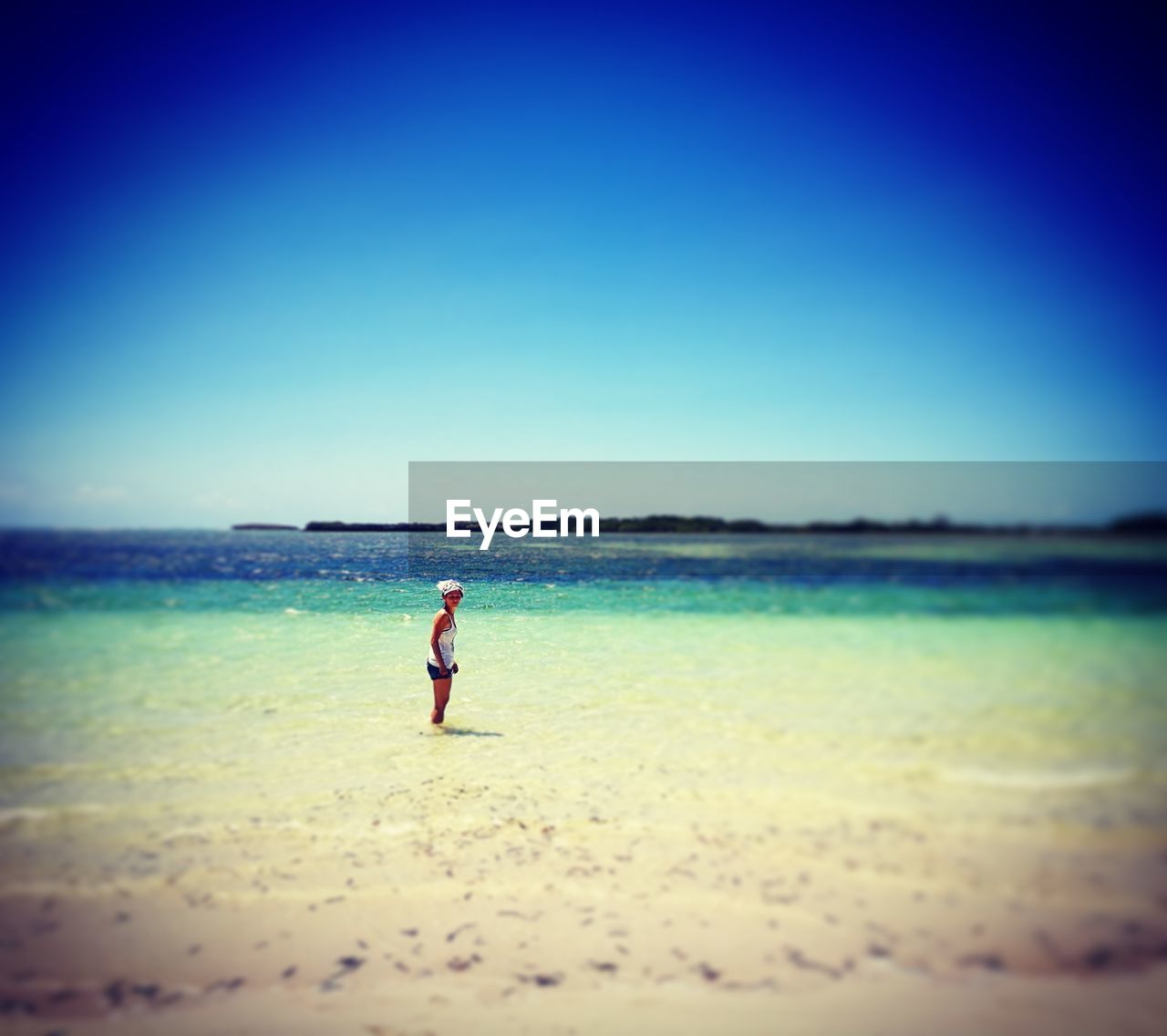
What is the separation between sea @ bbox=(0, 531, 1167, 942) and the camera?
6516 mm

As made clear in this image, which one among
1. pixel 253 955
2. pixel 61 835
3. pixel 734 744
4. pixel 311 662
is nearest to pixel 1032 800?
pixel 734 744

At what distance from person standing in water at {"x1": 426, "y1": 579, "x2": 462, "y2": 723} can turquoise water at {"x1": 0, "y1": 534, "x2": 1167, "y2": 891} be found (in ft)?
2.05

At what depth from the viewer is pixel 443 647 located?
8.45 meters

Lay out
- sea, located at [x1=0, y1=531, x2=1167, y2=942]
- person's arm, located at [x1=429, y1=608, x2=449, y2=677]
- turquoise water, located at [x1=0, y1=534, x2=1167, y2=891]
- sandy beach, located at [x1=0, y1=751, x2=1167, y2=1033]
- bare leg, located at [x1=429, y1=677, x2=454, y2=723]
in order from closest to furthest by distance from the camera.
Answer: sandy beach, located at [x1=0, y1=751, x2=1167, y2=1033] → sea, located at [x1=0, y1=531, x2=1167, y2=942] → turquoise water, located at [x1=0, y1=534, x2=1167, y2=891] → person's arm, located at [x1=429, y1=608, x2=449, y2=677] → bare leg, located at [x1=429, y1=677, x2=454, y2=723]

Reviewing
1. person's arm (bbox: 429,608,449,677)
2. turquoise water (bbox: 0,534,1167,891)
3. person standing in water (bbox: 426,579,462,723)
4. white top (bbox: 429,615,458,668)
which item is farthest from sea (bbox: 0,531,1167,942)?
person's arm (bbox: 429,608,449,677)

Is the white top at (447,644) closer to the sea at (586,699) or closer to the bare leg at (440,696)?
the bare leg at (440,696)

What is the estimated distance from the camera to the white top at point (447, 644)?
8.41 metres

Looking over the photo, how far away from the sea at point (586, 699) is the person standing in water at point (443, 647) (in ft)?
1.93

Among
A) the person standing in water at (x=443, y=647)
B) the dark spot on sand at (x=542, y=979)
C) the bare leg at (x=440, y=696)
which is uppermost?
the person standing in water at (x=443, y=647)

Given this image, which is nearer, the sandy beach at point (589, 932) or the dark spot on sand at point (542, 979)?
the sandy beach at point (589, 932)

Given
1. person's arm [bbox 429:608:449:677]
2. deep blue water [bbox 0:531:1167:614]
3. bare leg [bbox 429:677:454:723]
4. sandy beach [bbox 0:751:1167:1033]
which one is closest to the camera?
sandy beach [bbox 0:751:1167:1033]

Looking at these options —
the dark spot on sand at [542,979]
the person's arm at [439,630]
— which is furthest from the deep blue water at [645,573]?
the dark spot on sand at [542,979]

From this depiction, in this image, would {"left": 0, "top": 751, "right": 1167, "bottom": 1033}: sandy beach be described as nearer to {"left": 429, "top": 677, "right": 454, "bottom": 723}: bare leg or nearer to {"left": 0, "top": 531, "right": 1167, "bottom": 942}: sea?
{"left": 0, "top": 531, "right": 1167, "bottom": 942}: sea

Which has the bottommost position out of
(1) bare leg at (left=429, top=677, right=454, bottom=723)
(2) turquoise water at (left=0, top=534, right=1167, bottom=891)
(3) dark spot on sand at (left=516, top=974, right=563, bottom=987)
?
(2) turquoise water at (left=0, top=534, right=1167, bottom=891)
